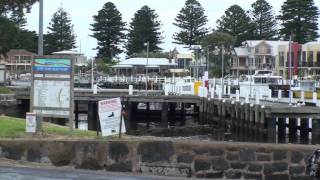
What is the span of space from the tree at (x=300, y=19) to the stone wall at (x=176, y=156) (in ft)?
357

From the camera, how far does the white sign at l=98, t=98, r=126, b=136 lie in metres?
14.7

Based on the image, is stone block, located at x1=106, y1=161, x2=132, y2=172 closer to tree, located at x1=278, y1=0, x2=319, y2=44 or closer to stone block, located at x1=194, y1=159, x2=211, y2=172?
stone block, located at x1=194, y1=159, x2=211, y2=172

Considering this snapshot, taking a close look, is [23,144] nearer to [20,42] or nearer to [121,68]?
[121,68]

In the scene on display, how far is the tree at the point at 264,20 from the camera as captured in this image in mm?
130863

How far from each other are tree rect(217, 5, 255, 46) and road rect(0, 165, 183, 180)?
388 feet

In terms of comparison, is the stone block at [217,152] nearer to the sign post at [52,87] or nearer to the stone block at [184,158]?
the stone block at [184,158]

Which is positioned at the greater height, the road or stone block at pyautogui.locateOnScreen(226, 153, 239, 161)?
stone block at pyautogui.locateOnScreen(226, 153, 239, 161)

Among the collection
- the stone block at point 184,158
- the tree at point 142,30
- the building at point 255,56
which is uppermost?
the tree at point 142,30

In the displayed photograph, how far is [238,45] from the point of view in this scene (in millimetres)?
133000

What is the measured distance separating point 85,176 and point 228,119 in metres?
41.8

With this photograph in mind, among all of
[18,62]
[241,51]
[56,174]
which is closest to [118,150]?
[56,174]

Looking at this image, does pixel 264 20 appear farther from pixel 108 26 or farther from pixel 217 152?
pixel 217 152

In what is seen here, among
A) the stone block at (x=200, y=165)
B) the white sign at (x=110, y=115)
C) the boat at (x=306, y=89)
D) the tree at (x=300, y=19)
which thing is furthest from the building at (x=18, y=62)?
the stone block at (x=200, y=165)

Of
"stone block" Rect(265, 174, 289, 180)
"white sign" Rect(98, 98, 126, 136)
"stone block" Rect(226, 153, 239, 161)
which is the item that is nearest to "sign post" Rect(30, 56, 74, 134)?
"white sign" Rect(98, 98, 126, 136)
